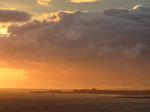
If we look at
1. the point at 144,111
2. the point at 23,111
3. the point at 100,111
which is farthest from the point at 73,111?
the point at 144,111

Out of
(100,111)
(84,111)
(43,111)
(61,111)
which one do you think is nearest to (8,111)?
(43,111)

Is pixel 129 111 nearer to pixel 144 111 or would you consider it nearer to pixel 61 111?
pixel 144 111

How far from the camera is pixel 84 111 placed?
107062 millimetres

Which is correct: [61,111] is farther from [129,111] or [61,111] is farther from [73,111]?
[129,111]

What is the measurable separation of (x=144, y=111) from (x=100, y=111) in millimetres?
18897

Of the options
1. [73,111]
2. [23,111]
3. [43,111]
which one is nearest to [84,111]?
[73,111]

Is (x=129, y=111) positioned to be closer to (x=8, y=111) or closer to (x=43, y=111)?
(x=43, y=111)

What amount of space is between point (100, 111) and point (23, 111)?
105ft

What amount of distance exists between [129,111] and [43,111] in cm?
3646

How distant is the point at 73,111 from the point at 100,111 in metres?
11.4

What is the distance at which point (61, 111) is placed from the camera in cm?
10712

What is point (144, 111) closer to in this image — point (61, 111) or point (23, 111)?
point (61, 111)

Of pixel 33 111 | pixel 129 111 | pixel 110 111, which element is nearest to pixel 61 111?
pixel 33 111

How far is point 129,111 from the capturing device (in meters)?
110
